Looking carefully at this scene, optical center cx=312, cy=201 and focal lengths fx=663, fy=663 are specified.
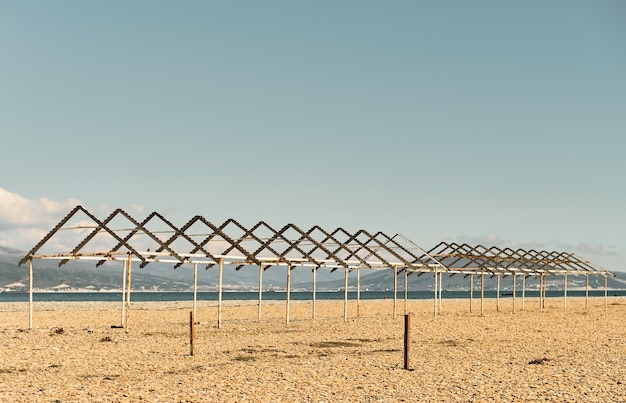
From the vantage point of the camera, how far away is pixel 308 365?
19391mm

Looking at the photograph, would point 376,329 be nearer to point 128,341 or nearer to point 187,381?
point 128,341

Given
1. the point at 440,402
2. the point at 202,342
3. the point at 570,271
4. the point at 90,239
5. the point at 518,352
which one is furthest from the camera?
the point at 570,271

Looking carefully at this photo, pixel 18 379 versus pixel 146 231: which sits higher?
pixel 146 231

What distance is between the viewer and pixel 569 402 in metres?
14.7

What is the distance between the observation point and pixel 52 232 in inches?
1168

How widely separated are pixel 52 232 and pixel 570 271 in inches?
1710

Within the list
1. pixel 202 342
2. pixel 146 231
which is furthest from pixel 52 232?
pixel 202 342

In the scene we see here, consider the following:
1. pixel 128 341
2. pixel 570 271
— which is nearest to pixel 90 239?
pixel 128 341

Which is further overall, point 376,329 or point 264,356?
point 376,329

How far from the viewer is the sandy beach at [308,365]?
604 inches

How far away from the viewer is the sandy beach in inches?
604

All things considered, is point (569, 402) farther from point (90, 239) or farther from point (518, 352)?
point (90, 239)

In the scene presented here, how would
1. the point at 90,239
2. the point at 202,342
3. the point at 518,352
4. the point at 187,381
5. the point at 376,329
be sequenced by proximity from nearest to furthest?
the point at 187,381 → the point at 518,352 → the point at 202,342 → the point at 90,239 → the point at 376,329

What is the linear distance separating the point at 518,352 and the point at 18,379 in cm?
1609
